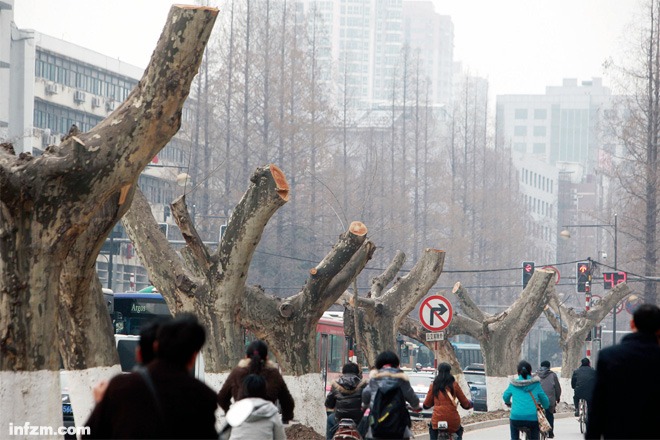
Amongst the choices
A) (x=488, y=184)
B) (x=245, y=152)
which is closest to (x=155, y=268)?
(x=245, y=152)

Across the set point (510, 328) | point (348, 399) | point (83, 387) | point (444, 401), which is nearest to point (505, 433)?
point (510, 328)

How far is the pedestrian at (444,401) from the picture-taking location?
15156mm

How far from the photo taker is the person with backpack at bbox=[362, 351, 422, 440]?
11.7 m

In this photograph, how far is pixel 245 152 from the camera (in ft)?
189

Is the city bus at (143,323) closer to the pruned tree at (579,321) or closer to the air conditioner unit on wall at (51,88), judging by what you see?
the pruned tree at (579,321)

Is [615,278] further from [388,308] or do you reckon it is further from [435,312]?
[435,312]

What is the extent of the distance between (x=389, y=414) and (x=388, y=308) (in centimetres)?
1457

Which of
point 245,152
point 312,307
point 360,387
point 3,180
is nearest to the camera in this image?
point 3,180

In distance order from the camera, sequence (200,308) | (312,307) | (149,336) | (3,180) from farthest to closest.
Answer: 1. (312,307)
2. (200,308)
3. (3,180)
4. (149,336)

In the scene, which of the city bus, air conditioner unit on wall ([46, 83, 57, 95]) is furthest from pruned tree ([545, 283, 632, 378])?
air conditioner unit on wall ([46, 83, 57, 95])

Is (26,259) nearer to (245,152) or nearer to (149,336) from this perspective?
(149,336)

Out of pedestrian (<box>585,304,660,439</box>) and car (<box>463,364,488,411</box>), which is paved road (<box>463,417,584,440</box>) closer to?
car (<box>463,364,488,411</box>)

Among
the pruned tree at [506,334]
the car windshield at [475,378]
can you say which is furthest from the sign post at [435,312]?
the car windshield at [475,378]

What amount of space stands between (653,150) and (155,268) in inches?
1137
